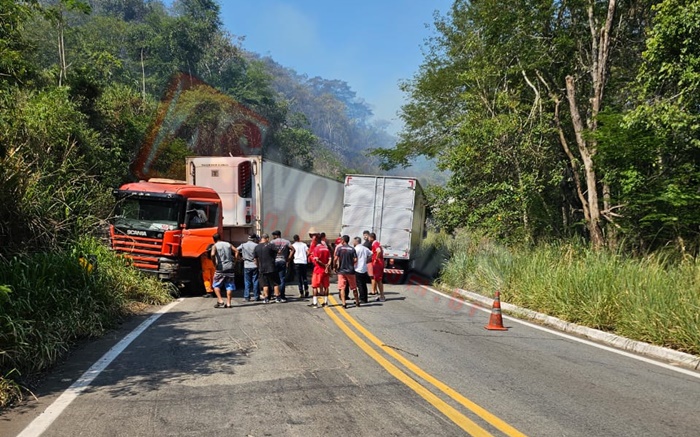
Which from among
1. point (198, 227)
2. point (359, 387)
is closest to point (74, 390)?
point (359, 387)

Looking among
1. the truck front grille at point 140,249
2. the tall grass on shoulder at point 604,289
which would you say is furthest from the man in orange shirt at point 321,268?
the tall grass on shoulder at point 604,289

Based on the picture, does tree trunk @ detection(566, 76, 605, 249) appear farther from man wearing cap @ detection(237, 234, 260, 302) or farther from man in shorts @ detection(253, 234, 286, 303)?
man wearing cap @ detection(237, 234, 260, 302)

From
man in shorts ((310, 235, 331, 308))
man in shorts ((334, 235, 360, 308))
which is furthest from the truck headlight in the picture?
man in shorts ((334, 235, 360, 308))

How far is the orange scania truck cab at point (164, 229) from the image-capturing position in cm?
1279

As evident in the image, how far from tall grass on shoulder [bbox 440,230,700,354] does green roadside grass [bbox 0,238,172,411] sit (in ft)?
27.4

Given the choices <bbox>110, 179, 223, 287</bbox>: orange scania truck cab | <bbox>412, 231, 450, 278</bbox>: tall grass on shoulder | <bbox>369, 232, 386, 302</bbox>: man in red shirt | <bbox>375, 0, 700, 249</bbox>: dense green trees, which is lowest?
<bbox>412, 231, 450, 278</bbox>: tall grass on shoulder

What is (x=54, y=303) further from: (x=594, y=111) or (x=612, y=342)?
(x=594, y=111)

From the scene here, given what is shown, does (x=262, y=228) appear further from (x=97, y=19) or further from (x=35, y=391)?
(x=97, y=19)

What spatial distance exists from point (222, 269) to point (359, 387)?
7.08 metres

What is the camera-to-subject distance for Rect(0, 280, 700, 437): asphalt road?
4.70 meters

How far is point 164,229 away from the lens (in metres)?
13.0

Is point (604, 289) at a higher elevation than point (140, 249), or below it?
below

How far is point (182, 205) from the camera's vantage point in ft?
43.8


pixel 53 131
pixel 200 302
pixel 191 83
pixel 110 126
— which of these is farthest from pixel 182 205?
pixel 191 83
